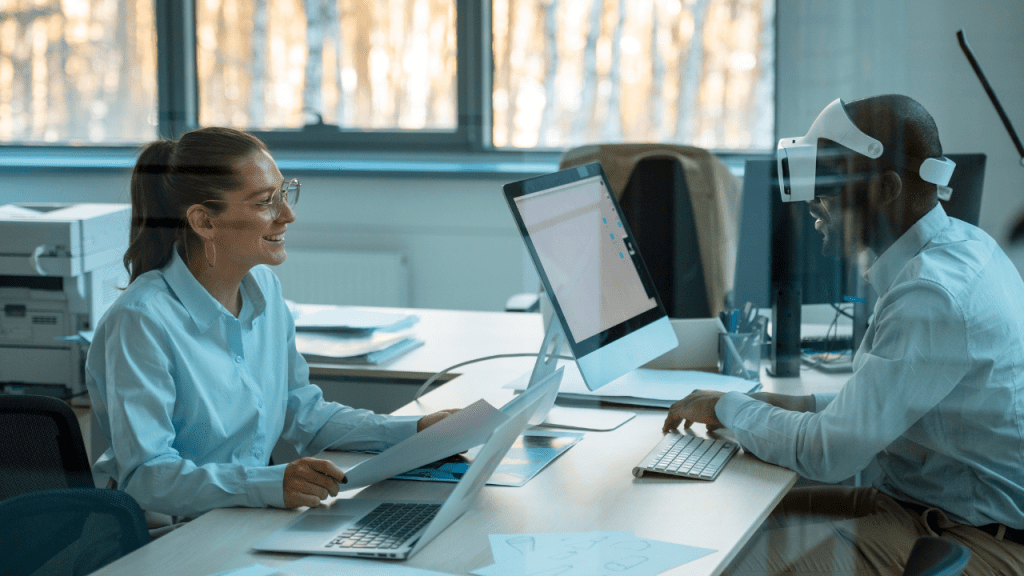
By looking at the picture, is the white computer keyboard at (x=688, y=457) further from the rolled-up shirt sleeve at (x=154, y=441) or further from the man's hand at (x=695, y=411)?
the rolled-up shirt sleeve at (x=154, y=441)

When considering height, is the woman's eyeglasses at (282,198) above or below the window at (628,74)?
below

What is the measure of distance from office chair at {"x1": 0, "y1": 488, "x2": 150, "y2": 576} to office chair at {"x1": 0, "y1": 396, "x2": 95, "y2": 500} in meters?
0.13

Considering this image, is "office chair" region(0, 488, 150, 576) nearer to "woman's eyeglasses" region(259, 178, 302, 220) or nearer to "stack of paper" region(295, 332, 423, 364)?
"woman's eyeglasses" region(259, 178, 302, 220)

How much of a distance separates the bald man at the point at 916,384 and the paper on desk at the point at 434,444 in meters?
0.40

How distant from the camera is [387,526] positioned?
0.96m

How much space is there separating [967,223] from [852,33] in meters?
0.29

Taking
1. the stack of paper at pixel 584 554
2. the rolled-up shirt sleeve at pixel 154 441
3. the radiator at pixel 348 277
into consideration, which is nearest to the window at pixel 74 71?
the rolled-up shirt sleeve at pixel 154 441

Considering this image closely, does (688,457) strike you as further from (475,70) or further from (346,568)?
(475,70)

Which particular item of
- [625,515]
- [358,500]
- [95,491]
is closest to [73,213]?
[95,491]

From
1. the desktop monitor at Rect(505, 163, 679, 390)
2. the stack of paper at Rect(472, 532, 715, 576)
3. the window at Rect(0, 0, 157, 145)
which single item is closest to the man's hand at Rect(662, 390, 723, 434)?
the desktop monitor at Rect(505, 163, 679, 390)

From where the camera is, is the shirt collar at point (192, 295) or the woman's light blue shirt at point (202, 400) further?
the shirt collar at point (192, 295)

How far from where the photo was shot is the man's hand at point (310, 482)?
1.02m

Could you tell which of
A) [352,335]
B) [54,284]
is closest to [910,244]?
[352,335]

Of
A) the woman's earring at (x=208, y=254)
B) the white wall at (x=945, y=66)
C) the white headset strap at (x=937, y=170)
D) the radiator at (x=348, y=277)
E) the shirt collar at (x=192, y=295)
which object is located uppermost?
the white wall at (x=945, y=66)
